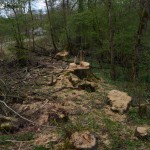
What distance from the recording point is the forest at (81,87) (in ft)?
31.4

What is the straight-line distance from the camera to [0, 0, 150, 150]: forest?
9.56m

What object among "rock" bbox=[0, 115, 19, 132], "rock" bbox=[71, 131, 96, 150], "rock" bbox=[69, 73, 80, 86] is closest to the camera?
"rock" bbox=[71, 131, 96, 150]

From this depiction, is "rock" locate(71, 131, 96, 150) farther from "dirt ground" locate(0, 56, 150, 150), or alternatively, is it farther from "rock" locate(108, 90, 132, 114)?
"rock" locate(108, 90, 132, 114)

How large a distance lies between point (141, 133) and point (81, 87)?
4.68 meters

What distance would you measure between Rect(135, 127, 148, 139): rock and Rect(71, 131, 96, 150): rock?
207cm

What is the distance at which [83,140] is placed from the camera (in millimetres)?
8344

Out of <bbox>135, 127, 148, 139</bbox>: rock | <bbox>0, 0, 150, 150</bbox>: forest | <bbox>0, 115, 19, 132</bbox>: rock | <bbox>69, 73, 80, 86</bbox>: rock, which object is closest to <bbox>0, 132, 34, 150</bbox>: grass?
<bbox>0, 0, 150, 150</bbox>: forest

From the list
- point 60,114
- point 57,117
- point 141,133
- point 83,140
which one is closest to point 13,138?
point 57,117

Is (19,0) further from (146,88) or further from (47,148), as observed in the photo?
(47,148)

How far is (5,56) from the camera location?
74.8ft

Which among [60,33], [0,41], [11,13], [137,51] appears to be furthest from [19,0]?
[137,51]

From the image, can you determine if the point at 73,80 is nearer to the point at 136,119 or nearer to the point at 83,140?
the point at 136,119

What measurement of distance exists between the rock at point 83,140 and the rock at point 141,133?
207 centimetres

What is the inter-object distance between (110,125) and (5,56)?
13.7 meters
